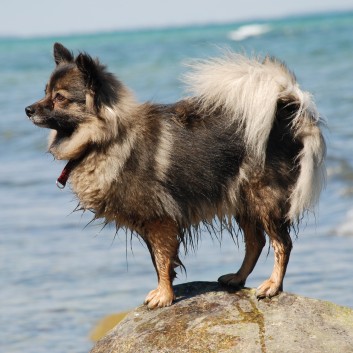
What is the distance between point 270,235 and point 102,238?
12.8 ft

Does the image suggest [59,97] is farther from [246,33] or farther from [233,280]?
[246,33]

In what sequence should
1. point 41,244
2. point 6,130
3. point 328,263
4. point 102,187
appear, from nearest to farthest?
point 102,187, point 328,263, point 41,244, point 6,130

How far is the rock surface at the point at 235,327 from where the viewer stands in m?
4.57

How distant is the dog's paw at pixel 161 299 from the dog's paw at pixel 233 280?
14.4 inches

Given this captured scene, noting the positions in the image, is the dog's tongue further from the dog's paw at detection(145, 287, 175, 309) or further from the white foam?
the white foam

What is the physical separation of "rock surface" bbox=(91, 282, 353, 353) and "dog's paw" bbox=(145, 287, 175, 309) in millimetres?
43

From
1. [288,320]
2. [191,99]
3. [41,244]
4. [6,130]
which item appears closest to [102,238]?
[41,244]

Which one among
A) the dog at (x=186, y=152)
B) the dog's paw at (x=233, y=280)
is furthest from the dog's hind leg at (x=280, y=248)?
the dog's paw at (x=233, y=280)

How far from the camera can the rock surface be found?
4570mm

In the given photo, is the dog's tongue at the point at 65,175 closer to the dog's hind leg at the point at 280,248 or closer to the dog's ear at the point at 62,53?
the dog's ear at the point at 62,53

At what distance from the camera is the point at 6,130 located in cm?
1648

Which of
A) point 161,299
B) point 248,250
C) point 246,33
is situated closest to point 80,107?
point 161,299

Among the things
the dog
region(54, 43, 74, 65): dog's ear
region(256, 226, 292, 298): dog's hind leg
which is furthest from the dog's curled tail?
region(54, 43, 74, 65): dog's ear

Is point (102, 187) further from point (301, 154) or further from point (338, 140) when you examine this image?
point (338, 140)
